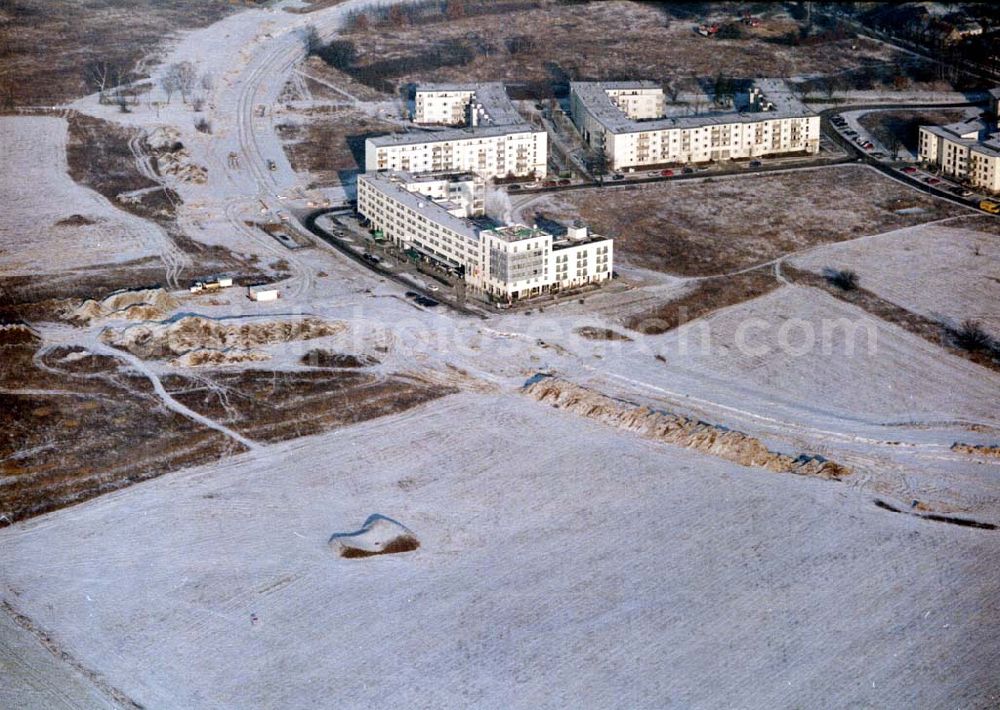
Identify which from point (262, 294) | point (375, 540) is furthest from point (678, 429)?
point (262, 294)

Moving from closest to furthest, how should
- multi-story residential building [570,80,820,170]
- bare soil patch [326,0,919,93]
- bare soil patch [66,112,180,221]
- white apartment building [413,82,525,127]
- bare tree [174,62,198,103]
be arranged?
1. bare soil patch [66,112,180,221]
2. multi-story residential building [570,80,820,170]
3. white apartment building [413,82,525,127]
4. bare tree [174,62,198,103]
5. bare soil patch [326,0,919,93]

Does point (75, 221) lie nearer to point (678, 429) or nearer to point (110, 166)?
point (110, 166)

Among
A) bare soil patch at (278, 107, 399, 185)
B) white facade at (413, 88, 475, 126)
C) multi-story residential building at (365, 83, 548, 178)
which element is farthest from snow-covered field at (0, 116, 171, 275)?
white facade at (413, 88, 475, 126)

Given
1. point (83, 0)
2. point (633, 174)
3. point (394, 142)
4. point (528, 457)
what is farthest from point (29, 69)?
point (528, 457)

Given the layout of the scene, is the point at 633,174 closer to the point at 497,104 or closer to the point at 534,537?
the point at 497,104

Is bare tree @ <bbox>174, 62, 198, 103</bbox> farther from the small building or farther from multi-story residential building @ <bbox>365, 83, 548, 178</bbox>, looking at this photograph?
the small building

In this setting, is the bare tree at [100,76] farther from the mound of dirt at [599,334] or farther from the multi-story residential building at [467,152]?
the mound of dirt at [599,334]
